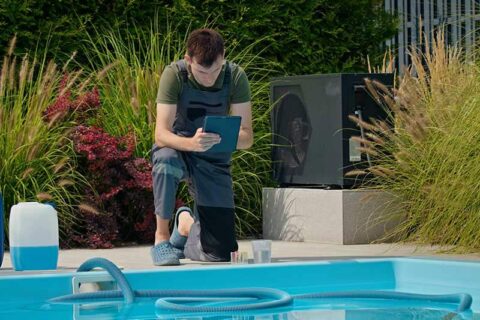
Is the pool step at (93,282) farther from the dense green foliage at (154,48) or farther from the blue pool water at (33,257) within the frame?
the dense green foliage at (154,48)

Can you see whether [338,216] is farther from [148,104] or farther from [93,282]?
[93,282]

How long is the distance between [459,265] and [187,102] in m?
1.61

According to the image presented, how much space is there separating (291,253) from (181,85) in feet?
3.95

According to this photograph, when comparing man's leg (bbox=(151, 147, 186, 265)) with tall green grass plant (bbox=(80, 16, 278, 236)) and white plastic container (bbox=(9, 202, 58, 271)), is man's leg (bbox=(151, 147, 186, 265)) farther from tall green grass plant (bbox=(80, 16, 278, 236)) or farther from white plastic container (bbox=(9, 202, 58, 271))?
tall green grass plant (bbox=(80, 16, 278, 236))

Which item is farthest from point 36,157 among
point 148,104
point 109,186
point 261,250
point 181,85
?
point 261,250

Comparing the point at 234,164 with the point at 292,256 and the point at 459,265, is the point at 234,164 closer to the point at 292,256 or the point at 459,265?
the point at 292,256

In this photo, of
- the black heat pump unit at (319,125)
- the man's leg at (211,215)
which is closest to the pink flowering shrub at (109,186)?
the black heat pump unit at (319,125)

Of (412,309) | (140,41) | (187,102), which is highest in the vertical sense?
(140,41)

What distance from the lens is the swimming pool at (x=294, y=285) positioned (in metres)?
4.50

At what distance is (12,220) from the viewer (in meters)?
5.22

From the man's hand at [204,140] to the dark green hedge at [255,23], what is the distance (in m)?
2.81

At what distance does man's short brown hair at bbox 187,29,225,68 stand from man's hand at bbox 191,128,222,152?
0.37 m

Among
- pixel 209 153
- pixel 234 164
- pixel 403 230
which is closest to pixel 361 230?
pixel 403 230

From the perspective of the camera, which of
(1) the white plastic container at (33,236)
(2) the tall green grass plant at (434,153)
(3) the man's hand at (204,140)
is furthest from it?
(2) the tall green grass plant at (434,153)
